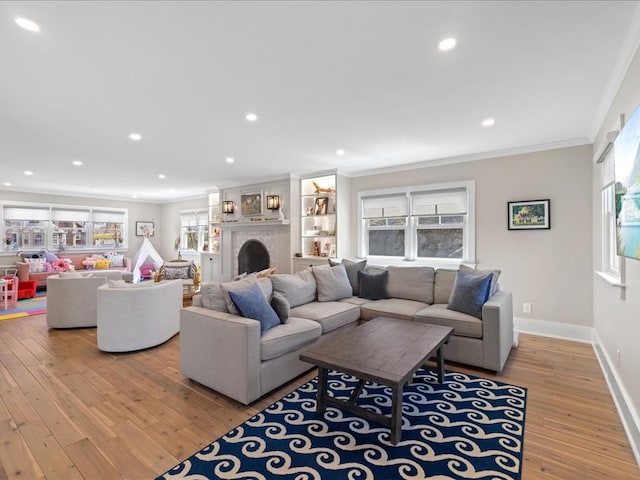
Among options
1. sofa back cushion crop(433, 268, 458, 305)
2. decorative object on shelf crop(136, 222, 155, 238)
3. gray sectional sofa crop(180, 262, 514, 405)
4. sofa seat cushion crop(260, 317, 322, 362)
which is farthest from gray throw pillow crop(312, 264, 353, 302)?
decorative object on shelf crop(136, 222, 155, 238)

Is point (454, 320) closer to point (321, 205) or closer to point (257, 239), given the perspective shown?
point (321, 205)

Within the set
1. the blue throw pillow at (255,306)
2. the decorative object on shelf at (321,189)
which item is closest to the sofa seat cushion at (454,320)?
the blue throw pillow at (255,306)

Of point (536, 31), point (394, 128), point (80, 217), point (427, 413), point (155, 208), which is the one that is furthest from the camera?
point (155, 208)

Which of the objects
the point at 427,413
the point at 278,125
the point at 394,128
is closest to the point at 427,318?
the point at 427,413

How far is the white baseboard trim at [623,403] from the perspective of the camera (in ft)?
6.36

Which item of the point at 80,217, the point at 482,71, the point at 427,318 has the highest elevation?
the point at 482,71

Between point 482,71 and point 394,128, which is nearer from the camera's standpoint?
point 482,71

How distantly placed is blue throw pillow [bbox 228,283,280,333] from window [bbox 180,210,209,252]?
6.70m

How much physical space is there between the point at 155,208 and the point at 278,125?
325 inches

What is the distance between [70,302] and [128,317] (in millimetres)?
Answer: 1643

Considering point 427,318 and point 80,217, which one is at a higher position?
point 80,217

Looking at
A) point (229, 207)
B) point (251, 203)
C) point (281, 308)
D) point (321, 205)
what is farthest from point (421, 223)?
point (229, 207)

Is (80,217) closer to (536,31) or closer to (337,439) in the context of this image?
(337,439)

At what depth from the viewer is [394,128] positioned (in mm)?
3584
